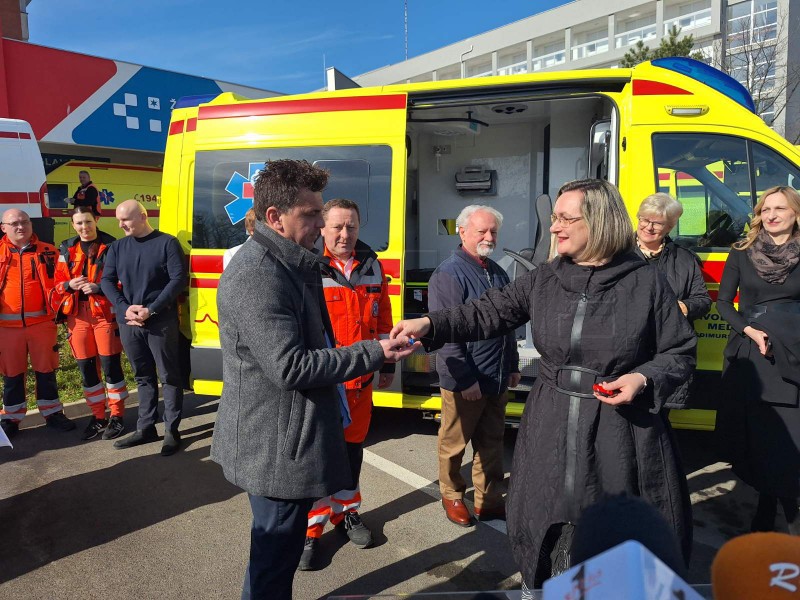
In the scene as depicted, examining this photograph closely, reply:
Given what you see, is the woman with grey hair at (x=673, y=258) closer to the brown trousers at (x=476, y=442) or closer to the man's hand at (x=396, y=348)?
the brown trousers at (x=476, y=442)

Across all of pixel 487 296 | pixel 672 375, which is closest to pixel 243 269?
pixel 487 296

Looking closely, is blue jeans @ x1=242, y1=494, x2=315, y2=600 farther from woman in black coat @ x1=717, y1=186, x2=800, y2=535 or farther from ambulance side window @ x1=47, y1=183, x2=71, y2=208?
ambulance side window @ x1=47, y1=183, x2=71, y2=208

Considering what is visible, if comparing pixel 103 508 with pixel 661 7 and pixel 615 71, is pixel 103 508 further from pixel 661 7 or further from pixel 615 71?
pixel 661 7

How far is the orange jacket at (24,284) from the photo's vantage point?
4.64m

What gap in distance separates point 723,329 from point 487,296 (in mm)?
2344

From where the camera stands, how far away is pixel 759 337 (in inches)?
115

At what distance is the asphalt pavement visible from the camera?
2.82 meters

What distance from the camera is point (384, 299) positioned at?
131 inches

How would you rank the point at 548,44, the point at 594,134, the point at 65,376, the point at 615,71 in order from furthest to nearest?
the point at 548,44, the point at 65,376, the point at 594,134, the point at 615,71

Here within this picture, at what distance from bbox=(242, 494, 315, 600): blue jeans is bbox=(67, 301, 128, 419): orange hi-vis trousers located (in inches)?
130

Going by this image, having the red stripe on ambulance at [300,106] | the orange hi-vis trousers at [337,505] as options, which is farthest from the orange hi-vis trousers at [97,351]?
the orange hi-vis trousers at [337,505]

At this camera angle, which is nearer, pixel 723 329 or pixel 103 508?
pixel 103 508

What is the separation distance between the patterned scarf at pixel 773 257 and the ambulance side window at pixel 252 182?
2.43m

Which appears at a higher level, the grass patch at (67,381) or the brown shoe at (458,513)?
the grass patch at (67,381)
